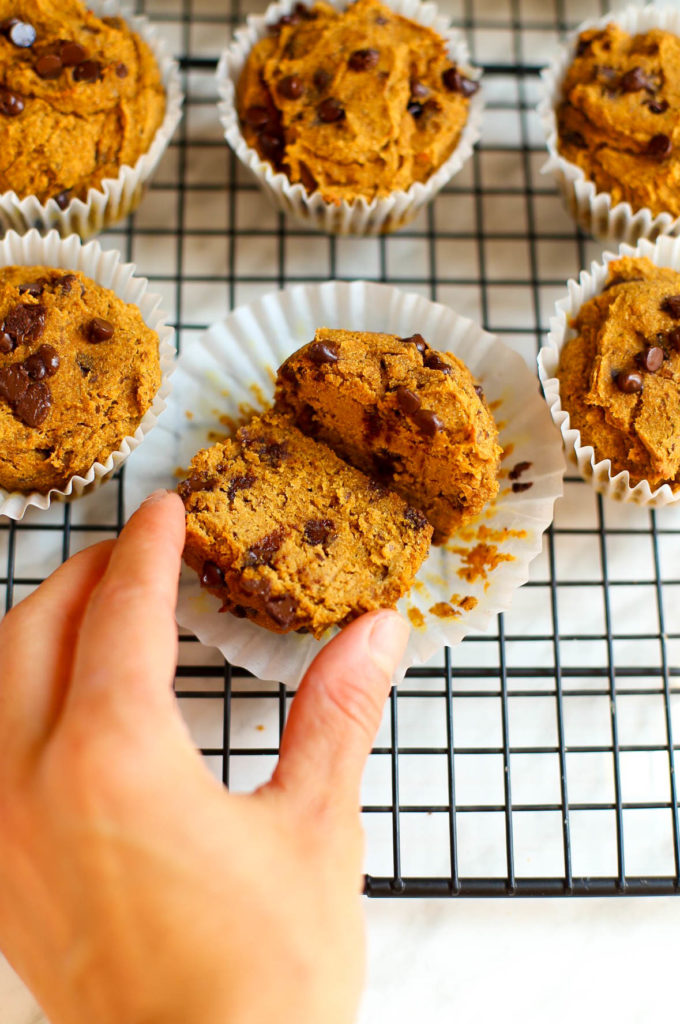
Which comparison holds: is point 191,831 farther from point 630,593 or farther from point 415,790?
point 630,593

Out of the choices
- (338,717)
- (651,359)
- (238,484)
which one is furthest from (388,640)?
(651,359)

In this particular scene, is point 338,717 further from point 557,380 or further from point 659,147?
point 659,147

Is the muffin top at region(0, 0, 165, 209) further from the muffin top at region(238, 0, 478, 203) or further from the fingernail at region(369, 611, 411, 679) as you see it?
the fingernail at region(369, 611, 411, 679)

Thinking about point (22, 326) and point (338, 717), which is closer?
point (338, 717)

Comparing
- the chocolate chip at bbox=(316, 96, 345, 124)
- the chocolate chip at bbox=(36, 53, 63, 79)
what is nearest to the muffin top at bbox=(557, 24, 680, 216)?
the chocolate chip at bbox=(316, 96, 345, 124)

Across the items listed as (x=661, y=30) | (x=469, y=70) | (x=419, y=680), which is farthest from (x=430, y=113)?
(x=419, y=680)

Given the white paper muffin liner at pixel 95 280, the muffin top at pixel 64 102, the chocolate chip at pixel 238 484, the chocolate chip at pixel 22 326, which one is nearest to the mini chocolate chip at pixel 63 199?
the muffin top at pixel 64 102

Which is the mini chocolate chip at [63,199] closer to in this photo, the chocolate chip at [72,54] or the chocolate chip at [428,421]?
the chocolate chip at [72,54]
